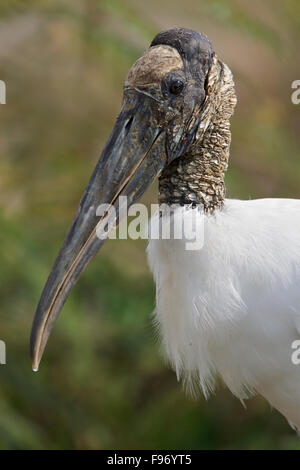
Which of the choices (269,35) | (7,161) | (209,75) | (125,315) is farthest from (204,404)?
(209,75)

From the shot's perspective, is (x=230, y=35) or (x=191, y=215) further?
(x=230, y=35)

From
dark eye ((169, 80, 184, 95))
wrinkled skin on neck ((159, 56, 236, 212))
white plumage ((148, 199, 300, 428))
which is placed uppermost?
dark eye ((169, 80, 184, 95))

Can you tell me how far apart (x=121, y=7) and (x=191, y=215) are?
137 cm

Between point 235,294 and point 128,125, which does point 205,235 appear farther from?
point 128,125

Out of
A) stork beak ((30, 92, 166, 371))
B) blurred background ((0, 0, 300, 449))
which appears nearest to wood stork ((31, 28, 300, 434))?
stork beak ((30, 92, 166, 371))

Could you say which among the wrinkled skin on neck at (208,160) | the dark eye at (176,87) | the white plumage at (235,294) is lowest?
the white plumage at (235,294)

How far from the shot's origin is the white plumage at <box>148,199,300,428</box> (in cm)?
152

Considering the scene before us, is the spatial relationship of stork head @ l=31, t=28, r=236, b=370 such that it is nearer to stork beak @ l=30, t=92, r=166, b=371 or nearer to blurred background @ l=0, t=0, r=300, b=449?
stork beak @ l=30, t=92, r=166, b=371

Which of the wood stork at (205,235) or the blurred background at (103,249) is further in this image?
the blurred background at (103,249)

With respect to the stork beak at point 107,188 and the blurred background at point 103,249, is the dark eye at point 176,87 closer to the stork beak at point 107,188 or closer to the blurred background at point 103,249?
the stork beak at point 107,188

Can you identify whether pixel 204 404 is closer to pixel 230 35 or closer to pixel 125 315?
pixel 125 315

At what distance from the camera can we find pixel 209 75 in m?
1.51

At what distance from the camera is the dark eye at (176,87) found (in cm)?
146

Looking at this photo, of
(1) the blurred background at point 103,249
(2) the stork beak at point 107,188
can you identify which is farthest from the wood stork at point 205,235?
(1) the blurred background at point 103,249
